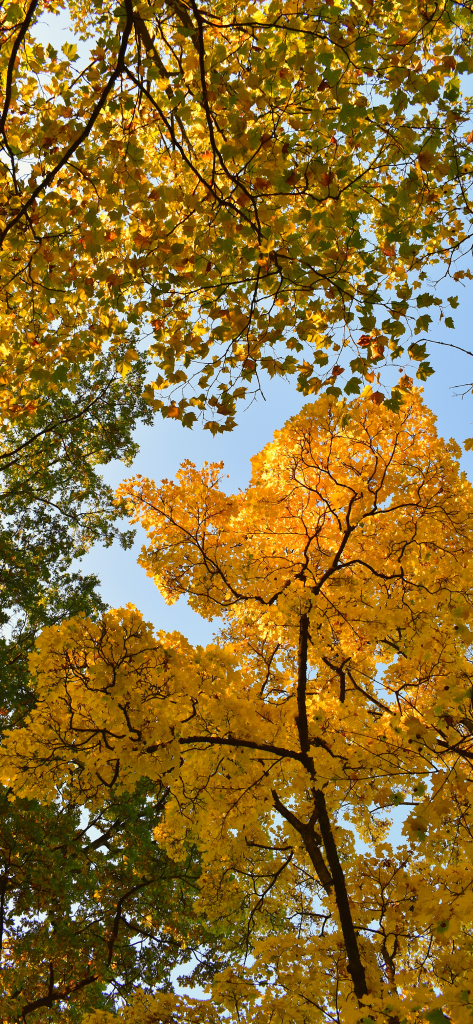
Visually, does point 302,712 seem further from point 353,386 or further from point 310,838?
point 353,386

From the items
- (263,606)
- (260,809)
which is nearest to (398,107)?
(263,606)

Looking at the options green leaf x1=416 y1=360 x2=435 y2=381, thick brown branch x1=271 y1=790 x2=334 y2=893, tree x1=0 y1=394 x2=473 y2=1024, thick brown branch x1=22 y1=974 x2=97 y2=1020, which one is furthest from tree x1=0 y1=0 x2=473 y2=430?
thick brown branch x1=22 y1=974 x2=97 y2=1020

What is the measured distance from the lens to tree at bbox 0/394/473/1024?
16.1ft

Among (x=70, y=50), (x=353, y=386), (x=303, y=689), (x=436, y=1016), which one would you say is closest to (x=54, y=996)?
(x=303, y=689)

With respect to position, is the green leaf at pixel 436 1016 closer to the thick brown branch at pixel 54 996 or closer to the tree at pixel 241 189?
the tree at pixel 241 189

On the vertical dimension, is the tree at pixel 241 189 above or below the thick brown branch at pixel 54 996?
above

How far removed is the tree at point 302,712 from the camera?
16.1ft

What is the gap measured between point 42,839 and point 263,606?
5.03 meters

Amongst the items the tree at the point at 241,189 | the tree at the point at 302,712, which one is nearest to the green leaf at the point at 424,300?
the tree at the point at 241,189

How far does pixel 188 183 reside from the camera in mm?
6840

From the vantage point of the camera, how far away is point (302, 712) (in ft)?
20.8

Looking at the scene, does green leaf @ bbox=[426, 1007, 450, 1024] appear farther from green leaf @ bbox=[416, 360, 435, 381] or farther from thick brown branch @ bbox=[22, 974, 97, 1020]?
thick brown branch @ bbox=[22, 974, 97, 1020]

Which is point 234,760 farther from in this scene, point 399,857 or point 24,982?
point 24,982

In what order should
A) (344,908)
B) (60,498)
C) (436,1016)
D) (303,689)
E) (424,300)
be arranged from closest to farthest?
(436,1016) → (424,300) → (344,908) → (303,689) → (60,498)
